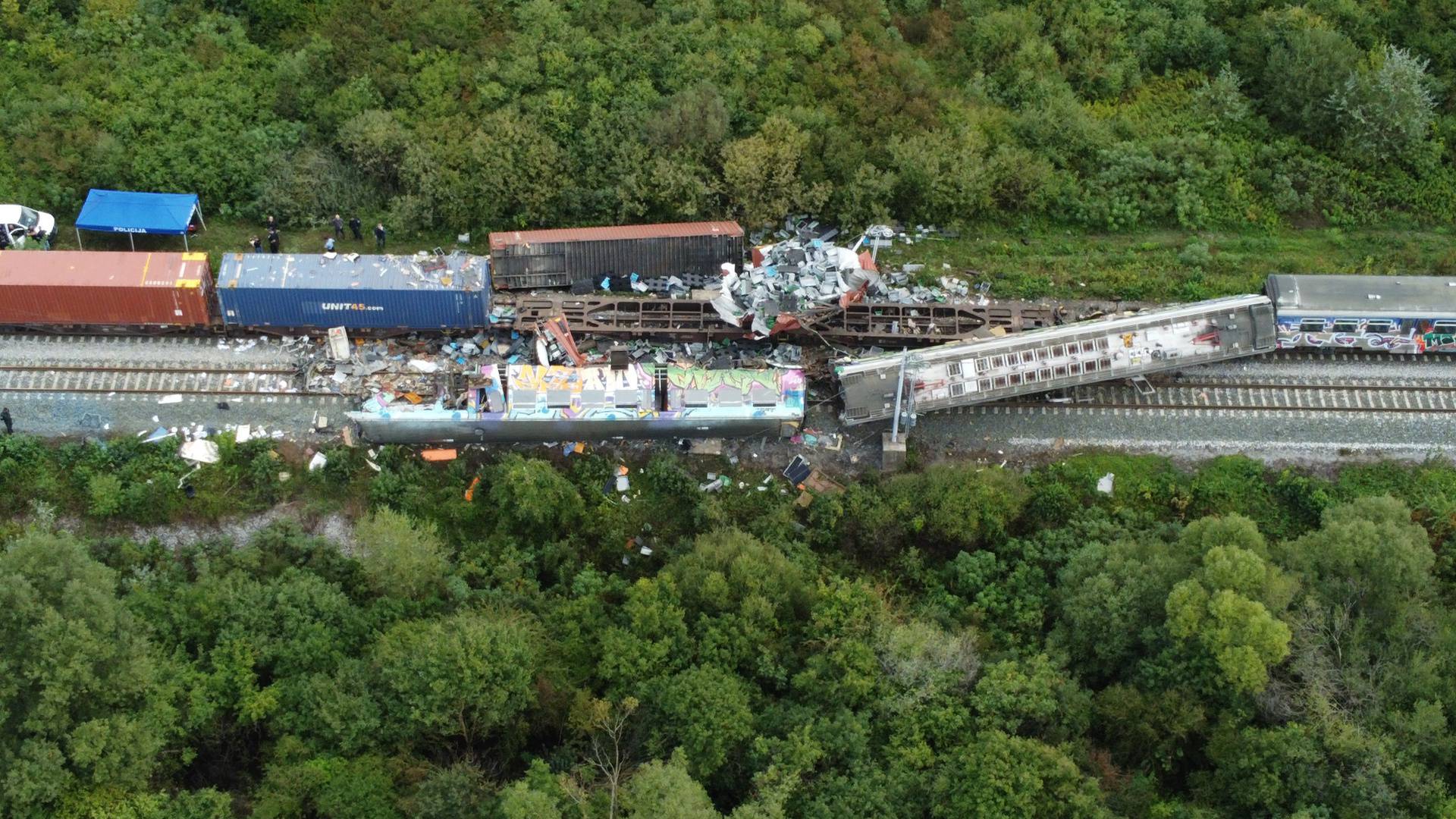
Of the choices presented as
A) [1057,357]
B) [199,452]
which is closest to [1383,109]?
[1057,357]

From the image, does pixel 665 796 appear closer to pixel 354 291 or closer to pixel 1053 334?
pixel 1053 334

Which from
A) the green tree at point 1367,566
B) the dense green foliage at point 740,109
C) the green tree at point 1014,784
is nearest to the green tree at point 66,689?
the dense green foliage at point 740,109

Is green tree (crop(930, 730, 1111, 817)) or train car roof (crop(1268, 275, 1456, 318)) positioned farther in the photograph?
train car roof (crop(1268, 275, 1456, 318))

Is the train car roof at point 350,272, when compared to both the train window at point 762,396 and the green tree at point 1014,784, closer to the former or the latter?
the train window at point 762,396

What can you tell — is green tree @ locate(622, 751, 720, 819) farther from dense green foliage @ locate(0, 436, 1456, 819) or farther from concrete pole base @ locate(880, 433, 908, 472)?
concrete pole base @ locate(880, 433, 908, 472)

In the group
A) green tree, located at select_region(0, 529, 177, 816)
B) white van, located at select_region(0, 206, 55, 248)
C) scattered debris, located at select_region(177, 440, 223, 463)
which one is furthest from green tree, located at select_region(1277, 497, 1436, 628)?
white van, located at select_region(0, 206, 55, 248)

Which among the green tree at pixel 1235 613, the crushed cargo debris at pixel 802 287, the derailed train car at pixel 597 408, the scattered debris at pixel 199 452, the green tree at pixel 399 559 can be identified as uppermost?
the crushed cargo debris at pixel 802 287
